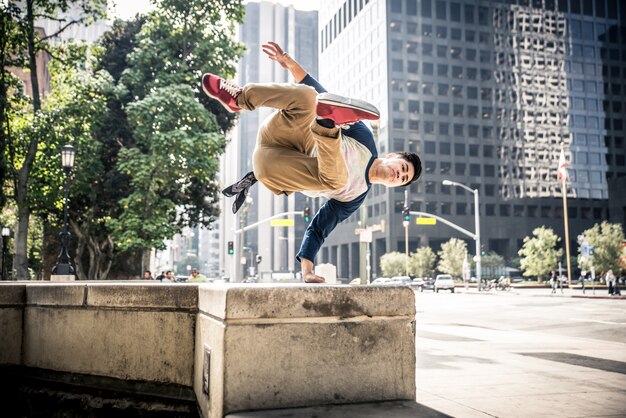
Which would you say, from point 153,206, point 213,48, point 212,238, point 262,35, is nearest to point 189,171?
point 153,206

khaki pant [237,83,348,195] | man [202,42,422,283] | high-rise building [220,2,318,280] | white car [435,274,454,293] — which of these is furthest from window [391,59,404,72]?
khaki pant [237,83,348,195]

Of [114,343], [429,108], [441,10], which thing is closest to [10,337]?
[114,343]

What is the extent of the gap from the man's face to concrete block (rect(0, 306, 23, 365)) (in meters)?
3.41

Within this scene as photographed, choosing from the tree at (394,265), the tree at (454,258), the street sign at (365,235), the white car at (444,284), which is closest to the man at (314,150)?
the street sign at (365,235)

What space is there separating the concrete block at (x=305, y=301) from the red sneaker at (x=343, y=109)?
43.9 inches

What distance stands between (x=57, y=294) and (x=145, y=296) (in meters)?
0.93

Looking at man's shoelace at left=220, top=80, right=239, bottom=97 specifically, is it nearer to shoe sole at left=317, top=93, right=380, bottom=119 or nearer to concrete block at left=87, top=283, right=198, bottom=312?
shoe sole at left=317, top=93, right=380, bottom=119

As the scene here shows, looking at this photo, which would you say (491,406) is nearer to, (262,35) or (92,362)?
(92,362)

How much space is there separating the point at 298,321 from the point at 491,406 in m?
→ 1.49

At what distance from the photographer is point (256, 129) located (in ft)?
482

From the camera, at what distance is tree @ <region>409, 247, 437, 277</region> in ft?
217

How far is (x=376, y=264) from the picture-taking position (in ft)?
264

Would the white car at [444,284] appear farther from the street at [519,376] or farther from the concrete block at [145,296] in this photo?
the concrete block at [145,296]

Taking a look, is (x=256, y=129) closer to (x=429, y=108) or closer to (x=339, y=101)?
(x=429, y=108)
